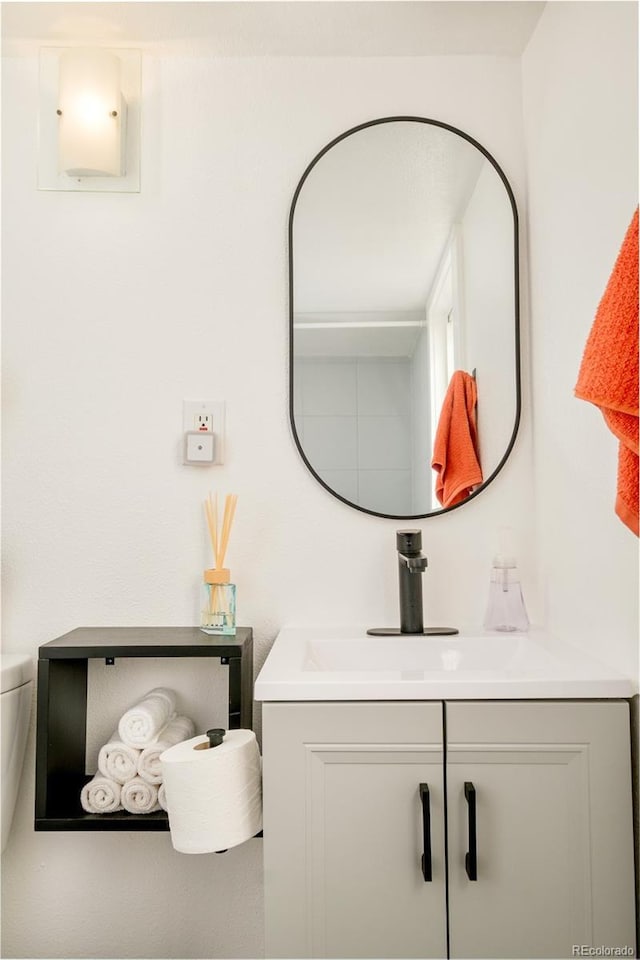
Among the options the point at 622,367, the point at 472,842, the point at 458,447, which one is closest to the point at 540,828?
the point at 472,842

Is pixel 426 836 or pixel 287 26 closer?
pixel 426 836

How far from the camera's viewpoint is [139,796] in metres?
1.33

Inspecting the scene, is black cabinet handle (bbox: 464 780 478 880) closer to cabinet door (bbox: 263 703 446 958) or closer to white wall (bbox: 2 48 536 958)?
cabinet door (bbox: 263 703 446 958)

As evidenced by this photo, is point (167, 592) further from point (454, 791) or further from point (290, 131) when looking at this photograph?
point (290, 131)

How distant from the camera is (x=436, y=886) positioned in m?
1.08

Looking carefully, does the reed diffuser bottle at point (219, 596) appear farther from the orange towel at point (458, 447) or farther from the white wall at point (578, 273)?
the white wall at point (578, 273)

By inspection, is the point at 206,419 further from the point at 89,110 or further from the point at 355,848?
the point at 355,848

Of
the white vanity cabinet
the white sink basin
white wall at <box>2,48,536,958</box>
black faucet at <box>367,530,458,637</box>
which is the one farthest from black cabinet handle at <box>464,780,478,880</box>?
white wall at <box>2,48,536,958</box>

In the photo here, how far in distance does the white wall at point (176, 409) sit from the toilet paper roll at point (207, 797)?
428 millimetres

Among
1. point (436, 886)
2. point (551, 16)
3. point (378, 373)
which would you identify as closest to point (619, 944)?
point (436, 886)

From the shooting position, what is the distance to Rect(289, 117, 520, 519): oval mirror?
62.1 inches

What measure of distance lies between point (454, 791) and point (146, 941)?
85cm

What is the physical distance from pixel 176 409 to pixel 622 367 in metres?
0.94

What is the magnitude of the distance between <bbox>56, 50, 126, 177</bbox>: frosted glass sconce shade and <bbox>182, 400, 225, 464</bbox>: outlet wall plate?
528mm
